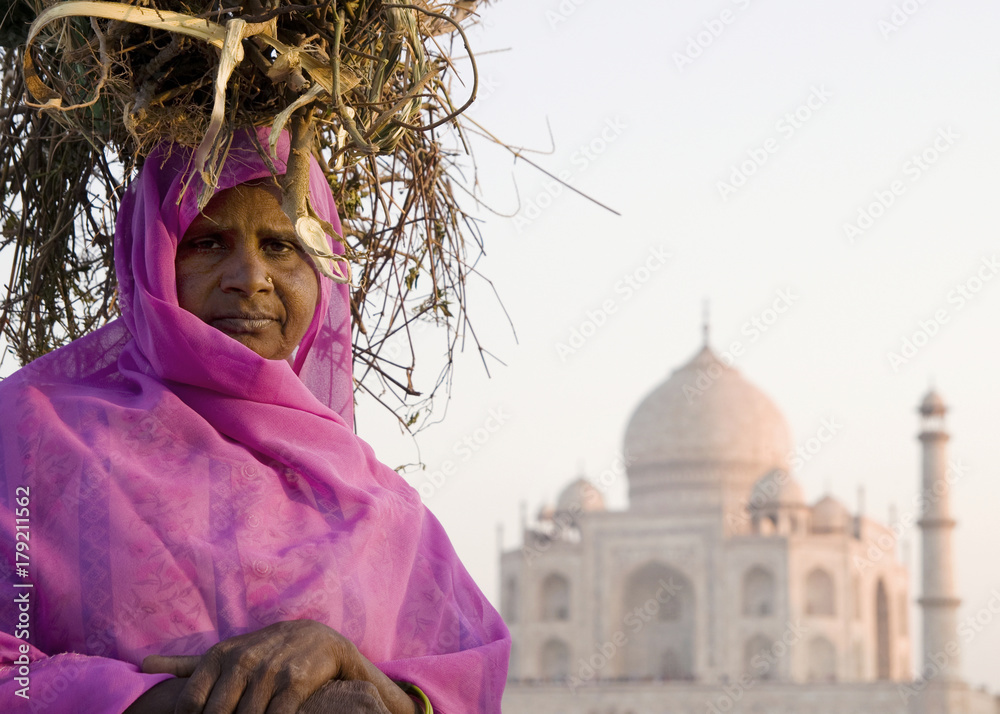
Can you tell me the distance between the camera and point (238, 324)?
5.08 ft

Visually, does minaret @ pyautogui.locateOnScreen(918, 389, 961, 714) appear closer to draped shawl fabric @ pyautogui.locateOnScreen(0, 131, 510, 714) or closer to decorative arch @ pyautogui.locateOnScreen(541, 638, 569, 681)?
decorative arch @ pyautogui.locateOnScreen(541, 638, 569, 681)

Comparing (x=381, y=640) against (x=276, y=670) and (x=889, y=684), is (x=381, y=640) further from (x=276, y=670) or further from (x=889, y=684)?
(x=889, y=684)

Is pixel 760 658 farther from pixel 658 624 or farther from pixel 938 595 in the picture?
pixel 938 595

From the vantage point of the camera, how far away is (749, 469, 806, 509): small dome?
1046 inches

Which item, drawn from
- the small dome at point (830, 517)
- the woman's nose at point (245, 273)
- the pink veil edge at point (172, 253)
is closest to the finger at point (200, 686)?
the pink veil edge at point (172, 253)

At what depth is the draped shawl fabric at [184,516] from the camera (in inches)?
53.4

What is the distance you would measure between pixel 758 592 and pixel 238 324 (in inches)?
994

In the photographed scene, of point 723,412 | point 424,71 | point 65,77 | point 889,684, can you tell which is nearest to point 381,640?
point 424,71

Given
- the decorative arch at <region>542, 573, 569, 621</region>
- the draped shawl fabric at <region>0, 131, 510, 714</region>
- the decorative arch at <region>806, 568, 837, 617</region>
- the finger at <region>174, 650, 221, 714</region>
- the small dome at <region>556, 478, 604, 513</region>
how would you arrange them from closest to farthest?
the finger at <region>174, 650, 221, 714</region> < the draped shawl fabric at <region>0, 131, 510, 714</region> < the decorative arch at <region>806, 568, 837, 617</region> < the decorative arch at <region>542, 573, 569, 621</region> < the small dome at <region>556, 478, 604, 513</region>

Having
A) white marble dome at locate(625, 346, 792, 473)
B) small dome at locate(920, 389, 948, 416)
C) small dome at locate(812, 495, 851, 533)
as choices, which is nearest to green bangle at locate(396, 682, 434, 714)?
small dome at locate(920, 389, 948, 416)

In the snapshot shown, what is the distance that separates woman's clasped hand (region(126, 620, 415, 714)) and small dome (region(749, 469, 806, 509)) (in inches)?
1024

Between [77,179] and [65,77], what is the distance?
1.36ft

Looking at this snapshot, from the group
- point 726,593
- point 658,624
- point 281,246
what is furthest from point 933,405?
point 281,246

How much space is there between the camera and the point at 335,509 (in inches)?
59.7
